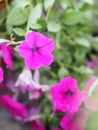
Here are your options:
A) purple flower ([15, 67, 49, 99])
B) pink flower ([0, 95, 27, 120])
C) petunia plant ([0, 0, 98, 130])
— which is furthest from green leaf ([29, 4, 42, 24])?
pink flower ([0, 95, 27, 120])

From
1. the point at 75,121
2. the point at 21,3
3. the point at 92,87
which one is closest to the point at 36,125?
the point at 75,121

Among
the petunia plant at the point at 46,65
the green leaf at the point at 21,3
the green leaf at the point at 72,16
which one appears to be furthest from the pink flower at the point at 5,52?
the green leaf at the point at 72,16

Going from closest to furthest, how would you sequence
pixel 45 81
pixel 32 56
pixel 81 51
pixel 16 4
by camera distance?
1. pixel 32 56
2. pixel 16 4
3. pixel 45 81
4. pixel 81 51

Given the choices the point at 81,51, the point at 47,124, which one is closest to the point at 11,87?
the point at 47,124

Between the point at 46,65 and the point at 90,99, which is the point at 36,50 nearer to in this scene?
the point at 46,65

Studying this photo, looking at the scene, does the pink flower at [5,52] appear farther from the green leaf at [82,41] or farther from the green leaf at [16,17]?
the green leaf at [82,41]

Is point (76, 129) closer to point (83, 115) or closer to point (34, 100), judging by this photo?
point (83, 115)
